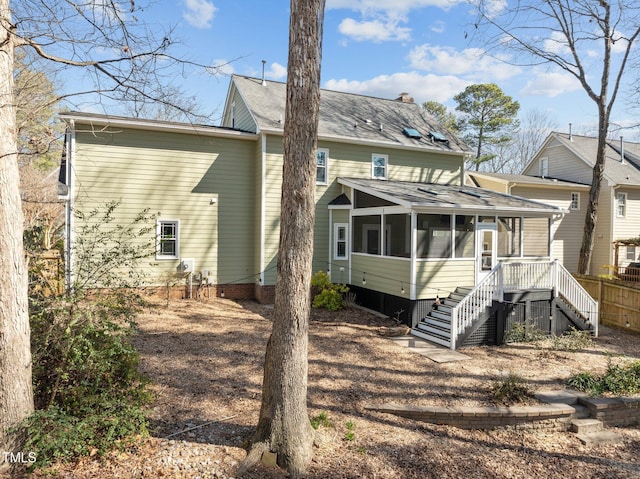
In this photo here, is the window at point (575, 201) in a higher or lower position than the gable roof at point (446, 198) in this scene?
higher

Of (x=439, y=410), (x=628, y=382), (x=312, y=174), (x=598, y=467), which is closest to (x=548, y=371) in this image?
(x=628, y=382)

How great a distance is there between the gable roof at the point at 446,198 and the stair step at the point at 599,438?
5.84m

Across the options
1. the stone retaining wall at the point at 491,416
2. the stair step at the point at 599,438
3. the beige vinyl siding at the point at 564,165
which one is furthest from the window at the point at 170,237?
the beige vinyl siding at the point at 564,165

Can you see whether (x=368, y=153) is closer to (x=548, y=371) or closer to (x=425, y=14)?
(x=425, y=14)

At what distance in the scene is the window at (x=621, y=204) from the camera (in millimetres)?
19969

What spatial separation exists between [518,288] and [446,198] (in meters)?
3.21

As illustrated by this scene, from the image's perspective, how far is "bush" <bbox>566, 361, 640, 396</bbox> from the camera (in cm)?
737

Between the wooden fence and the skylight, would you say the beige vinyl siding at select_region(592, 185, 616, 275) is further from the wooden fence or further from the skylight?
the skylight

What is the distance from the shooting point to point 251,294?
45.3 ft

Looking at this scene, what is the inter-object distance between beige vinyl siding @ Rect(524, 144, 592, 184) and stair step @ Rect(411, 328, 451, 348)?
1578cm

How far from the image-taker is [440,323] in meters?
10.3

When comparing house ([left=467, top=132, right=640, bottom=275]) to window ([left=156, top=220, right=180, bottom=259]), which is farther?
house ([left=467, top=132, right=640, bottom=275])

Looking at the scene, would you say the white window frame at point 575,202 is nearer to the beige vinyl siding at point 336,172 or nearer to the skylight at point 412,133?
the beige vinyl siding at point 336,172

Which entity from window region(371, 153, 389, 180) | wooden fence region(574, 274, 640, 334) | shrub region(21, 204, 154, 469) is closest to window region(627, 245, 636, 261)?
wooden fence region(574, 274, 640, 334)
